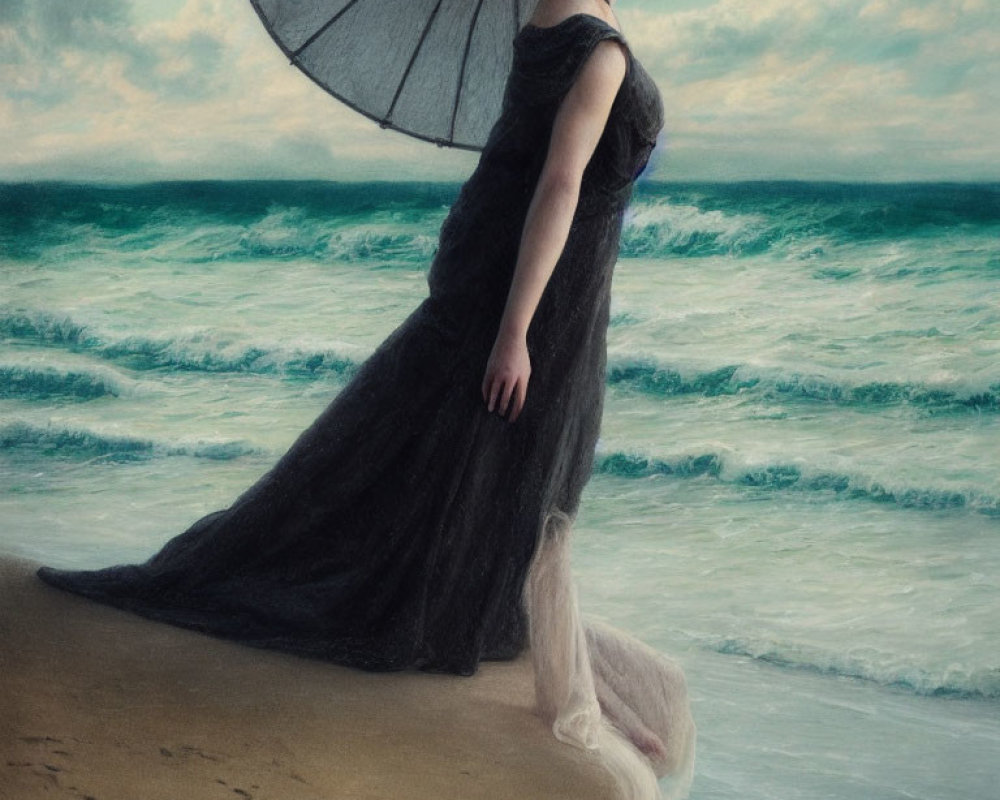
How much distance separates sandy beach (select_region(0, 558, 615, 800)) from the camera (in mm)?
1539

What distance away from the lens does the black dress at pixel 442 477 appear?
168cm

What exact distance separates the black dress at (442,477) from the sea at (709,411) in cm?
70

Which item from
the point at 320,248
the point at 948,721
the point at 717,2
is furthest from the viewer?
the point at 320,248

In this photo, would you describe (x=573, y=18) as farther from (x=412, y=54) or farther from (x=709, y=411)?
(x=709, y=411)

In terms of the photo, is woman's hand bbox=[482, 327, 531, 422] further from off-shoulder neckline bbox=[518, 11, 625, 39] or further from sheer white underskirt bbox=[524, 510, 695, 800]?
off-shoulder neckline bbox=[518, 11, 625, 39]

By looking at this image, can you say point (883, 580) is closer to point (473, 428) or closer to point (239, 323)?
point (473, 428)

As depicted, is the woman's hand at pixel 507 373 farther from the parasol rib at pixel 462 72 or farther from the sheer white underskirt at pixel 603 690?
the parasol rib at pixel 462 72

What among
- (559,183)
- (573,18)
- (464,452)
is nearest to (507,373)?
(464,452)

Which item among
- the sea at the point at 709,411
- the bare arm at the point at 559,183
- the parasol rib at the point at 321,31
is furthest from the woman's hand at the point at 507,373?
the sea at the point at 709,411

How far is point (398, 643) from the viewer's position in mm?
1757

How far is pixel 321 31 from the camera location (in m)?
1.92

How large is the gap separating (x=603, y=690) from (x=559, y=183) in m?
0.80

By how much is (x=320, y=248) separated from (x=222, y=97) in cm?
134

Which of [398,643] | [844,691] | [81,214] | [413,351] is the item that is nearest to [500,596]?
[398,643]
